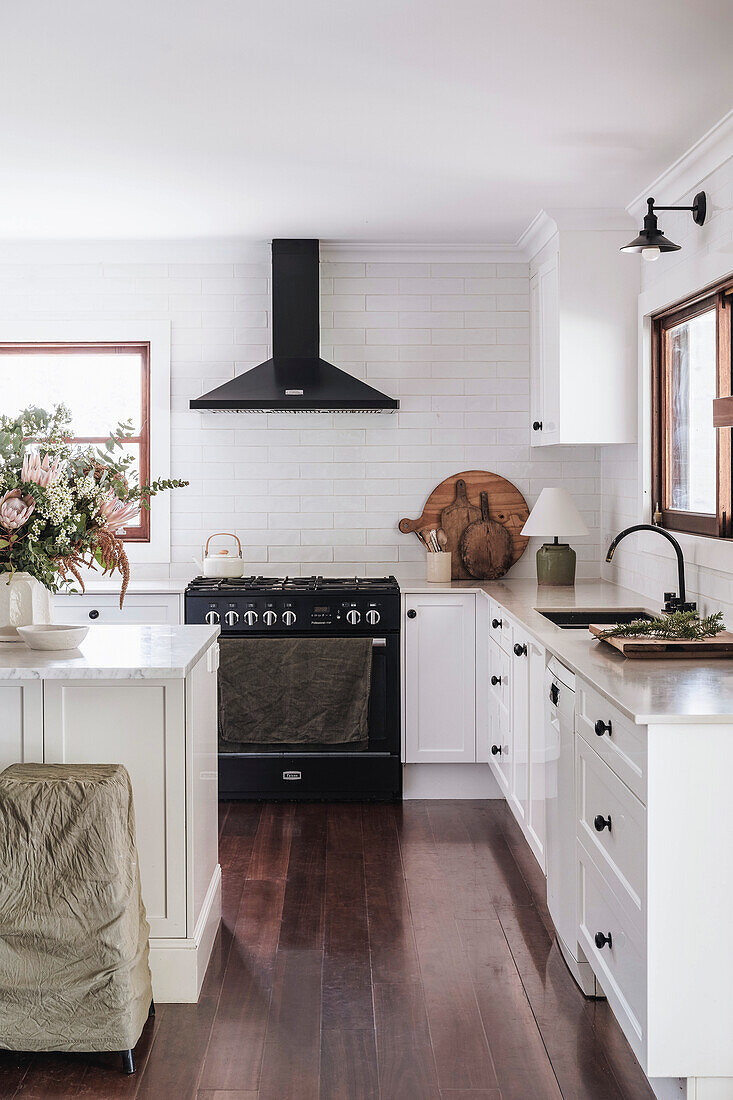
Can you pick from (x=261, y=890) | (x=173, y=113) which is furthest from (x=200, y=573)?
(x=173, y=113)

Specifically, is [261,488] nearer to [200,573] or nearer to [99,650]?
[200,573]

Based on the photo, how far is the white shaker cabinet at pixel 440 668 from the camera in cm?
462

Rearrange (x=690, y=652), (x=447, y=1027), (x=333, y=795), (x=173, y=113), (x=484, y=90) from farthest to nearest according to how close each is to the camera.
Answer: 1. (x=333, y=795)
2. (x=173, y=113)
3. (x=484, y=90)
4. (x=690, y=652)
5. (x=447, y=1027)

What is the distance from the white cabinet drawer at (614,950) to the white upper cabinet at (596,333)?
2248 millimetres

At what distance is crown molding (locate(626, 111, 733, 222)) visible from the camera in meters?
3.33

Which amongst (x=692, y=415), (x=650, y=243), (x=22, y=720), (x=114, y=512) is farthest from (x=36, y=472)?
(x=692, y=415)

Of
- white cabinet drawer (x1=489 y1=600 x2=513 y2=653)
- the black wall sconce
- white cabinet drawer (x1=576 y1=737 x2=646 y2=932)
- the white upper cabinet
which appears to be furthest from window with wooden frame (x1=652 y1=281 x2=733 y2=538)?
white cabinet drawer (x1=576 y1=737 x2=646 y2=932)

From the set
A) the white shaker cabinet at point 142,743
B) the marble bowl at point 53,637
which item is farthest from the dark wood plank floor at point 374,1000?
the marble bowl at point 53,637

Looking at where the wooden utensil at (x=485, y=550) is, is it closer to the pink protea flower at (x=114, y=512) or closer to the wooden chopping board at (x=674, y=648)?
the wooden chopping board at (x=674, y=648)

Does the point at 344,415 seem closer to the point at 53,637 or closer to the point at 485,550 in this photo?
the point at 485,550

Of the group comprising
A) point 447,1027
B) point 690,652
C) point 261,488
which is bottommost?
point 447,1027

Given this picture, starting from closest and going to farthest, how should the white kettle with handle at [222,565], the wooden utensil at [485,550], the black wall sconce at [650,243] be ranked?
the black wall sconce at [650,243] → the white kettle with handle at [222,565] → the wooden utensil at [485,550]

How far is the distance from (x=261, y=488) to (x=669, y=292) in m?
2.23

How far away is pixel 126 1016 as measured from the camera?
7.85 ft
